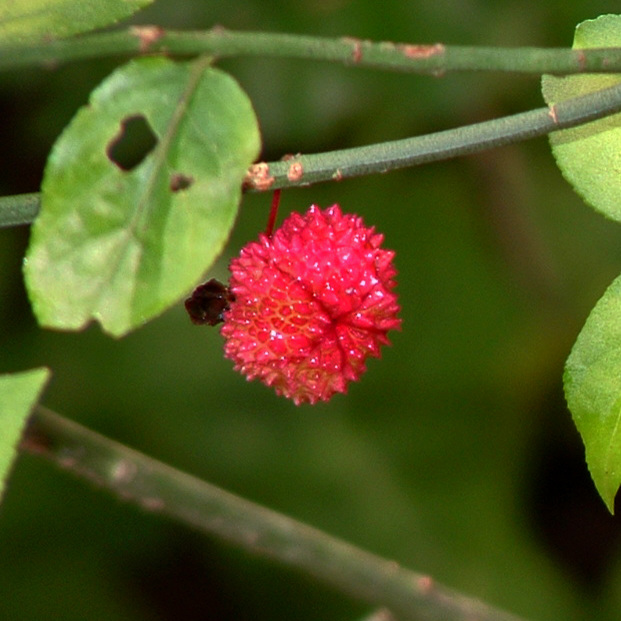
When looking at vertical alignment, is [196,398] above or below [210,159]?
below

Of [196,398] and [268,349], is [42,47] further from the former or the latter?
[196,398]

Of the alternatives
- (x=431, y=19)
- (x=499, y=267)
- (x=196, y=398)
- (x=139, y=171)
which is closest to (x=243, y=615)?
(x=196, y=398)

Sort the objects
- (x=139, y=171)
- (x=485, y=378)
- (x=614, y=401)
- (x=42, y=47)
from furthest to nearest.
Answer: (x=485, y=378), (x=614, y=401), (x=139, y=171), (x=42, y=47)

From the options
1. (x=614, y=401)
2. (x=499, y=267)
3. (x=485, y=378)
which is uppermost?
(x=614, y=401)

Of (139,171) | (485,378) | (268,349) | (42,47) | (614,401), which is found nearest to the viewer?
(42,47)

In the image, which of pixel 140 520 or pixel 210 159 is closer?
pixel 210 159

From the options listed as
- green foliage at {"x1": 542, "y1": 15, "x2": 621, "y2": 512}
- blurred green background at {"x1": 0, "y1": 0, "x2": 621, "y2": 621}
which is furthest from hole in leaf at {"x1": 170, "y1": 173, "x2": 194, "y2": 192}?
blurred green background at {"x1": 0, "y1": 0, "x2": 621, "y2": 621}

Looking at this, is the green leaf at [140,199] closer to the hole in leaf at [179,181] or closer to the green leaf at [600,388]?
the hole in leaf at [179,181]

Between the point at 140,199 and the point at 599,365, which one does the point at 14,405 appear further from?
the point at 599,365
